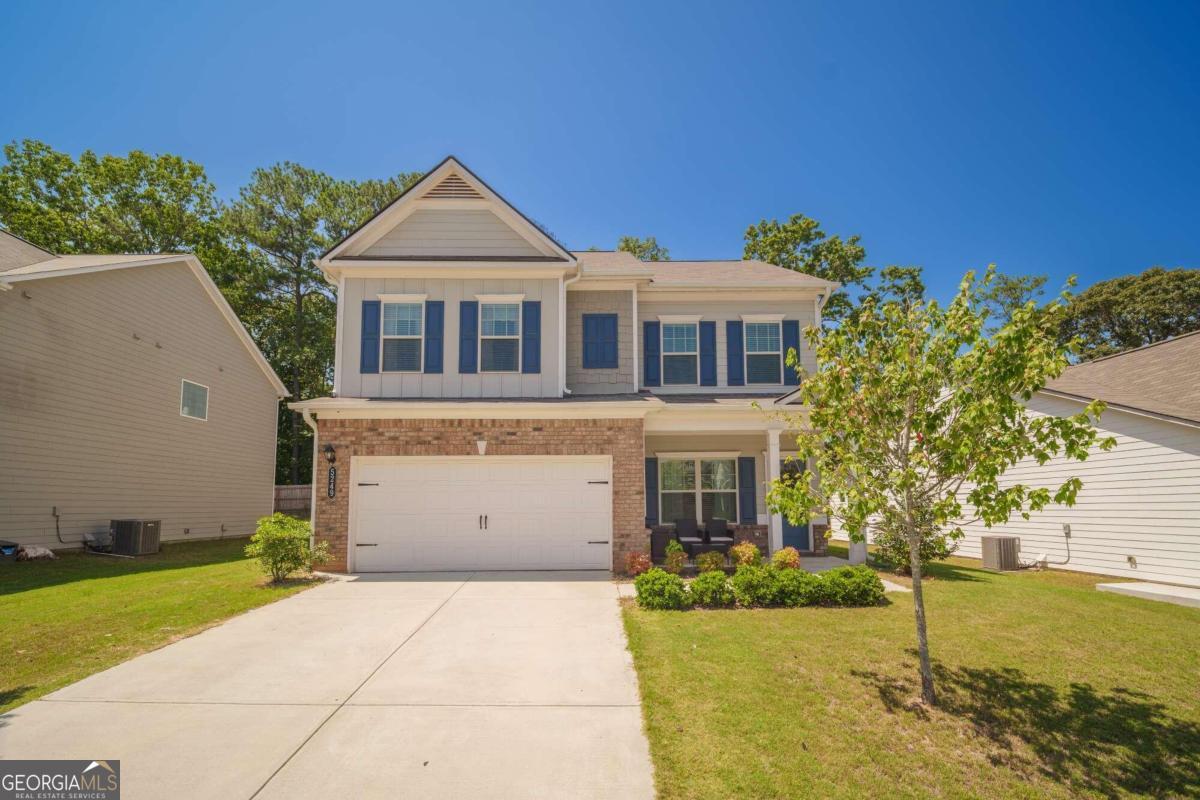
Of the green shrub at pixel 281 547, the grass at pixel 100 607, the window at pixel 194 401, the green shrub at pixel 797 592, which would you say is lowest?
the grass at pixel 100 607

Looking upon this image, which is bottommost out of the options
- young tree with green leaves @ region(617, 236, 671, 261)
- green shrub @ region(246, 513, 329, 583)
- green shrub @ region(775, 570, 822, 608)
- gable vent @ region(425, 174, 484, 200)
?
green shrub @ region(775, 570, 822, 608)

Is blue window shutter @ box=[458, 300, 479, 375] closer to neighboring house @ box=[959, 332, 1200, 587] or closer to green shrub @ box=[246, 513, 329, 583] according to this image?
green shrub @ box=[246, 513, 329, 583]

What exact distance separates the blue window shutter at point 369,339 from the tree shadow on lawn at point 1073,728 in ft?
34.7

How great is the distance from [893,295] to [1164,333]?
53.0 ft

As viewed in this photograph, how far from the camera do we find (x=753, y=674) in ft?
18.7

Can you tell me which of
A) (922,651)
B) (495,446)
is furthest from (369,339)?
(922,651)

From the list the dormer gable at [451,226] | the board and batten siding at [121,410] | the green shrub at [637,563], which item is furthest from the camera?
the dormer gable at [451,226]

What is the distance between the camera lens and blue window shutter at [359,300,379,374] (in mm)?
12383

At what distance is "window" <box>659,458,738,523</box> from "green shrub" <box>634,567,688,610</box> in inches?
241

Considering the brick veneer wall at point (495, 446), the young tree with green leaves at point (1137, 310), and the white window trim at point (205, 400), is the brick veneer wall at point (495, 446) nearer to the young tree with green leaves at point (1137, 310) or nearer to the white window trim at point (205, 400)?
the white window trim at point (205, 400)

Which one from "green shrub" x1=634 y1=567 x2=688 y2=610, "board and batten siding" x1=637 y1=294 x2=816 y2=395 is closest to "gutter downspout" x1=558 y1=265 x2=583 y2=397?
"board and batten siding" x1=637 y1=294 x2=816 y2=395

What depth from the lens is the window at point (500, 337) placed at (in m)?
12.5

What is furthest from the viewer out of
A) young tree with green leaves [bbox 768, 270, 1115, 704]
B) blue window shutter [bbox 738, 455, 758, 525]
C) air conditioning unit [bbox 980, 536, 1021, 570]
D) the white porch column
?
blue window shutter [bbox 738, 455, 758, 525]

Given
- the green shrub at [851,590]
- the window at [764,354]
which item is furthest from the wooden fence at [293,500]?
the green shrub at [851,590]
